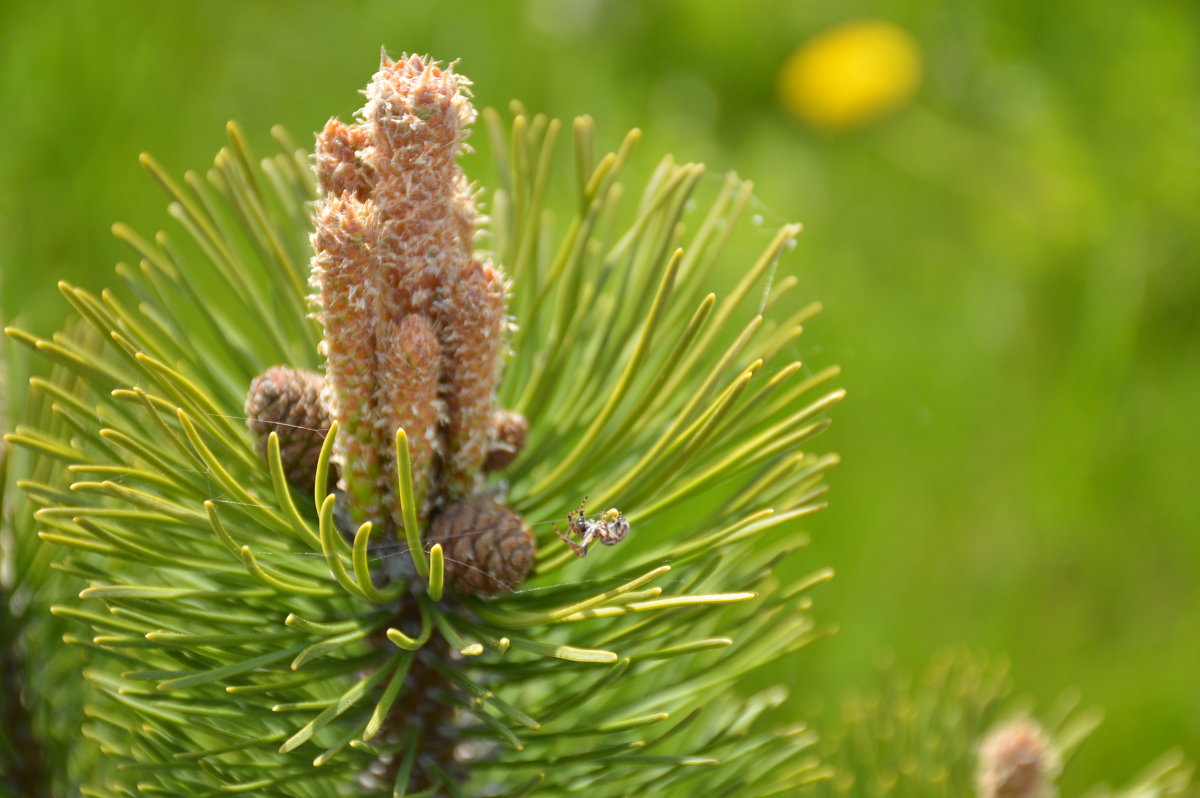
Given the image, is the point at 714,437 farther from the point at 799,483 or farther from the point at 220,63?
the point at 220,63

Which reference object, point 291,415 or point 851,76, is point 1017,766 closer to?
point 291,415

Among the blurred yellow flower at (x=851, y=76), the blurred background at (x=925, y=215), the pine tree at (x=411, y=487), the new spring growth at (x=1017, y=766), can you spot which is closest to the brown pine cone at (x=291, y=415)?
the pine tree at (x=411, y=487)

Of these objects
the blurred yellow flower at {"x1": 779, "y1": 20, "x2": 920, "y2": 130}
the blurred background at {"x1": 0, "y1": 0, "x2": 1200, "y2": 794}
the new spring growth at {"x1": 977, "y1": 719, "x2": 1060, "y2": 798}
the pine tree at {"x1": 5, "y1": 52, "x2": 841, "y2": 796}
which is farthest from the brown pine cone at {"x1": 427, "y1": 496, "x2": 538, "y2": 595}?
the blurred yellow flower at {"x1": 779, "y1": 20, "x2": 920, "y2": 130}

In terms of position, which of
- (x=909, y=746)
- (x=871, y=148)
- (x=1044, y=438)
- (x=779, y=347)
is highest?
A: (x=871, y=148)

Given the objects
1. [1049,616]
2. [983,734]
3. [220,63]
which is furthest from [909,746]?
[220,63]

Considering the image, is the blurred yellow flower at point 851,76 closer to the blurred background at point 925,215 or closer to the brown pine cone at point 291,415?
the blurred background at point 925,215

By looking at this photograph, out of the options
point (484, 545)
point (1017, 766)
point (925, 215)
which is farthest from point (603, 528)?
point (925, 215)
